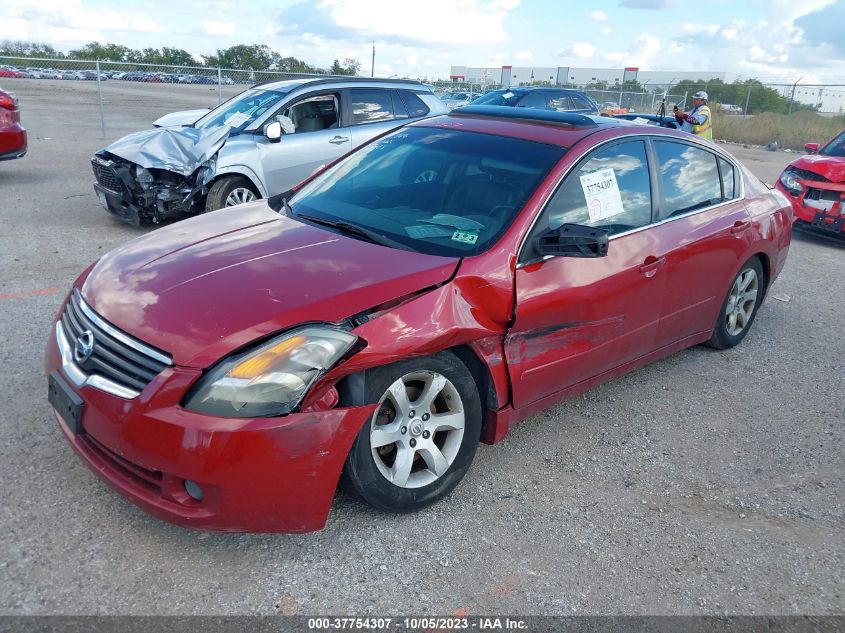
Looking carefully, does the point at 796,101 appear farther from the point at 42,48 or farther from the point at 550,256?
the point at 42,48

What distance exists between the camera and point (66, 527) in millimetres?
2766

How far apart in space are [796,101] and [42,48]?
166ft

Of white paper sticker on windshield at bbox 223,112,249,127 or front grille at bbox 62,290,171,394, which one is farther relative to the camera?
white paper sticker on windshield at bbox 223,112,249,127

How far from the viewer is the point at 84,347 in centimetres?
272

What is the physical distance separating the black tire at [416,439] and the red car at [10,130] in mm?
8707

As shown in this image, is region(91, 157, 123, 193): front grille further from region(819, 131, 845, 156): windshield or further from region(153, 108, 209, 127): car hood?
region(819, 131, 845, 156): windshield

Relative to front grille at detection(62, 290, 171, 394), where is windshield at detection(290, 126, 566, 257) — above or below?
above

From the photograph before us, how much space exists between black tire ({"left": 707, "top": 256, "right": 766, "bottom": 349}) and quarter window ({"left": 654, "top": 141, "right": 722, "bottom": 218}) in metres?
0.68

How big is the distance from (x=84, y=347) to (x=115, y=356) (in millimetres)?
193

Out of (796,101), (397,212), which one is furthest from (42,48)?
(397,212)

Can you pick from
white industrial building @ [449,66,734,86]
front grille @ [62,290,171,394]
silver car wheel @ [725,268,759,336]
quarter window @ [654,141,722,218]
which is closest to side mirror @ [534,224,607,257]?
quarter window @ [654,141,722,218]

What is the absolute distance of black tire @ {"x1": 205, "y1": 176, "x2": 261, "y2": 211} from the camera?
7.32m

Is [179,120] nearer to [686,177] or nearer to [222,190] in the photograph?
[222,190]

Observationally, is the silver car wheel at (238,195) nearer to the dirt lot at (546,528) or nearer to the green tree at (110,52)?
the dirt lot at (546,528)
